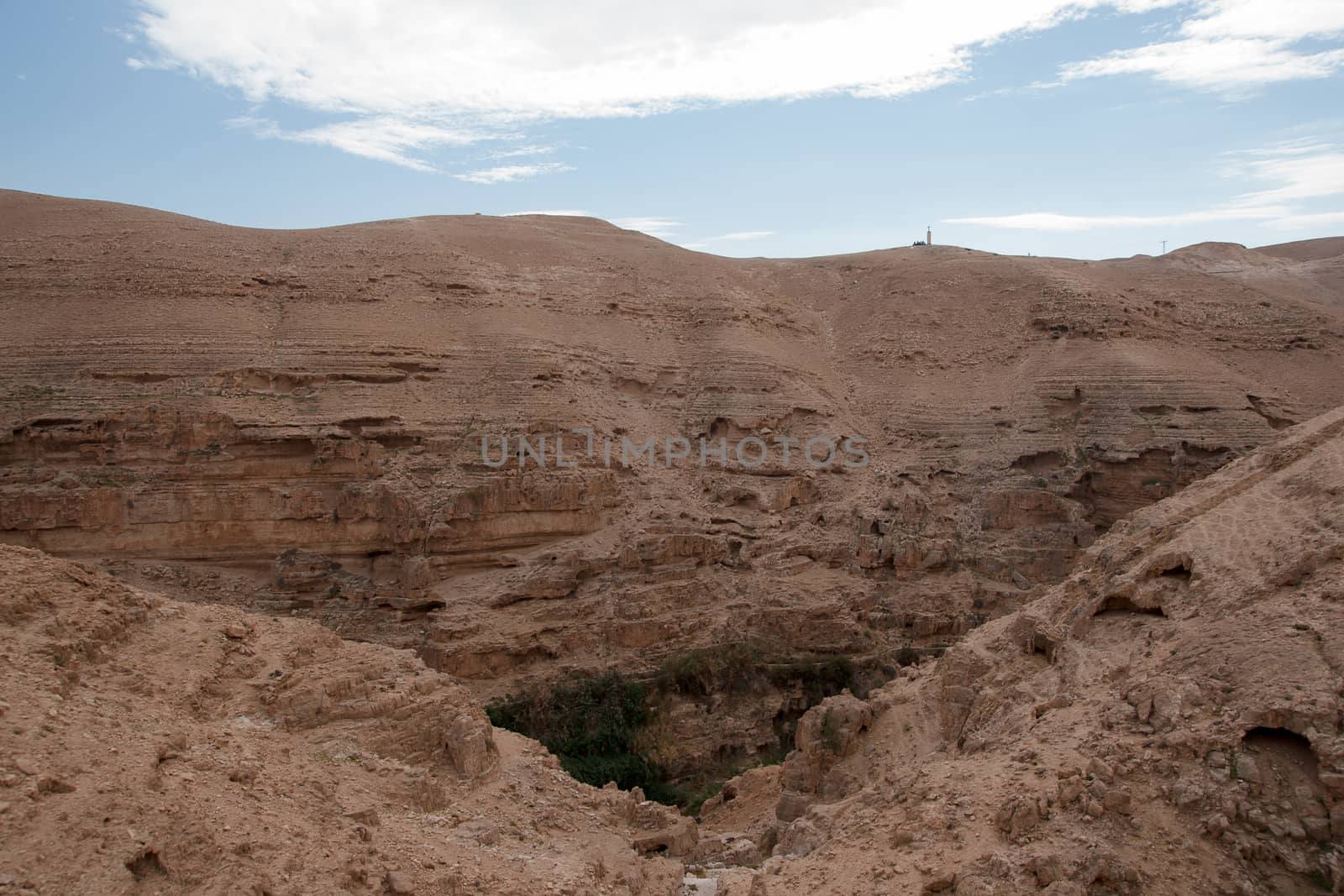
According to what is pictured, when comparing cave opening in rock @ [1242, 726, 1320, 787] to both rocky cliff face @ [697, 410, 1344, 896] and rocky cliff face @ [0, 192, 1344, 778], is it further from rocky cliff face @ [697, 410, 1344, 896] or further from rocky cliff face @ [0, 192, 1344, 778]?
rocky cliff face @ [0, 192, 1344, 778]

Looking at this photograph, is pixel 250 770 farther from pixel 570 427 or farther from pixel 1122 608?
pixel 570 427

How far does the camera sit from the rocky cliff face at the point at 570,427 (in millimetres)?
23391

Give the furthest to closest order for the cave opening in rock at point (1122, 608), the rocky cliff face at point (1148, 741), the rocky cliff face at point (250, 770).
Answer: the cave opening in rock at point (1122, 608), the rocky cliff face at point (1148, 741), the rocky cliff face at point (250, 770)

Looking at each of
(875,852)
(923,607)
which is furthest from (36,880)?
(923,607)

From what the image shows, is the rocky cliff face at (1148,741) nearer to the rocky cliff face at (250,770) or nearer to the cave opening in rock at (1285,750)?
the cave opening in rock at (1285,750)

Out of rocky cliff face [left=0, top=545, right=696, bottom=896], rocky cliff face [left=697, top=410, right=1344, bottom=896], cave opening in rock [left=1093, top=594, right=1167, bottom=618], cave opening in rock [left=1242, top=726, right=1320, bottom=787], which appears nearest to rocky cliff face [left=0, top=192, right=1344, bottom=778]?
rocky cliff face [left=0, top=545, right=696, bottom=896]

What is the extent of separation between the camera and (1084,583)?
560 inches

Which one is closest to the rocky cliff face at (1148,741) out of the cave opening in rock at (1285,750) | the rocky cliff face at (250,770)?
the cave opening in rock at (1285,750)

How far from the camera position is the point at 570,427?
26.0 metres

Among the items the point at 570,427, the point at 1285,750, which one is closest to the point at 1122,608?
the point at 1285,750

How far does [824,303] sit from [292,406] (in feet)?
69.3

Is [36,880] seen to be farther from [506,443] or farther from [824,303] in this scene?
[824,303]

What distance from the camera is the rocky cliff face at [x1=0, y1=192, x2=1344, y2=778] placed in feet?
76.7

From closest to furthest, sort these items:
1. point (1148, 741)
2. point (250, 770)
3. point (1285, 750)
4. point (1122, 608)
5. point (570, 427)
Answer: point (1285, 750) → point (250, 770) → point (1148, 741) → point (1122, 608) → point (570, 427)
